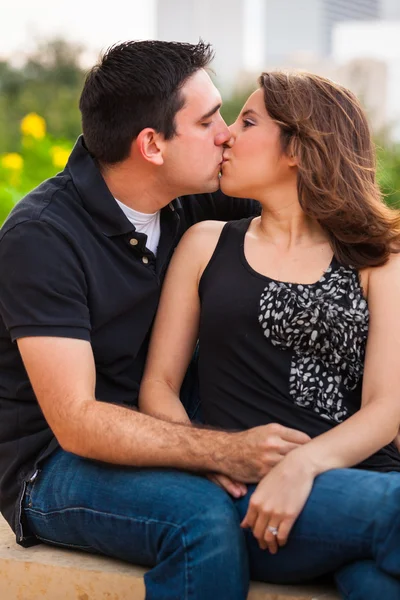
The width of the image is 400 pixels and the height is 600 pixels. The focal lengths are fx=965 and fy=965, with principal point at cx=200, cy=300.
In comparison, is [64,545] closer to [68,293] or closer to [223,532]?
[223,532]

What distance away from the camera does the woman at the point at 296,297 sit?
2.57 metres

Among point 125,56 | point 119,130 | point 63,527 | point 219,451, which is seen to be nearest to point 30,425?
point 63,527

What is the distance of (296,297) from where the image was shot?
264 cm

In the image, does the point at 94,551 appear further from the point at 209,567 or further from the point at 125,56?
the point at 125,56

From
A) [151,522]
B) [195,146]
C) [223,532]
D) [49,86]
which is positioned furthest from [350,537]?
[49,86]

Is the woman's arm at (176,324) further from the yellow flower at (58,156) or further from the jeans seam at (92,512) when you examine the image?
the yellow flower at (58,156)

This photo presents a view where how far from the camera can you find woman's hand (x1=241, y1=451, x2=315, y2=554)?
2.26 meters

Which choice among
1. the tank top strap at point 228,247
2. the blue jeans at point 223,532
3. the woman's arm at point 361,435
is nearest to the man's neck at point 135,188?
the tank top strap at point 228,247

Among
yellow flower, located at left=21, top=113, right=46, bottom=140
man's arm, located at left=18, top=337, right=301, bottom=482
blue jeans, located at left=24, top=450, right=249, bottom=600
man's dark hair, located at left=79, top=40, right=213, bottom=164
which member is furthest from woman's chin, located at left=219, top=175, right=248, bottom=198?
yellow flower, located at left=21, top=113, right=46, bottom=140

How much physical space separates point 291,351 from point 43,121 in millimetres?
5803

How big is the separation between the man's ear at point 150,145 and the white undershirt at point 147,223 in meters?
0.16

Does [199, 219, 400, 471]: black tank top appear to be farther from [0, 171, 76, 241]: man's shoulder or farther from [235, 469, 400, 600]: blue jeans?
[0, 171, 76, 241]: man's shoulder

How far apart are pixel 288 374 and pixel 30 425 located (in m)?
0.73

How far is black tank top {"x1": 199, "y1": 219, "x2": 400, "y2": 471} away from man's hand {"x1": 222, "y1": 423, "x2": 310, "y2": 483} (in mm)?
261
